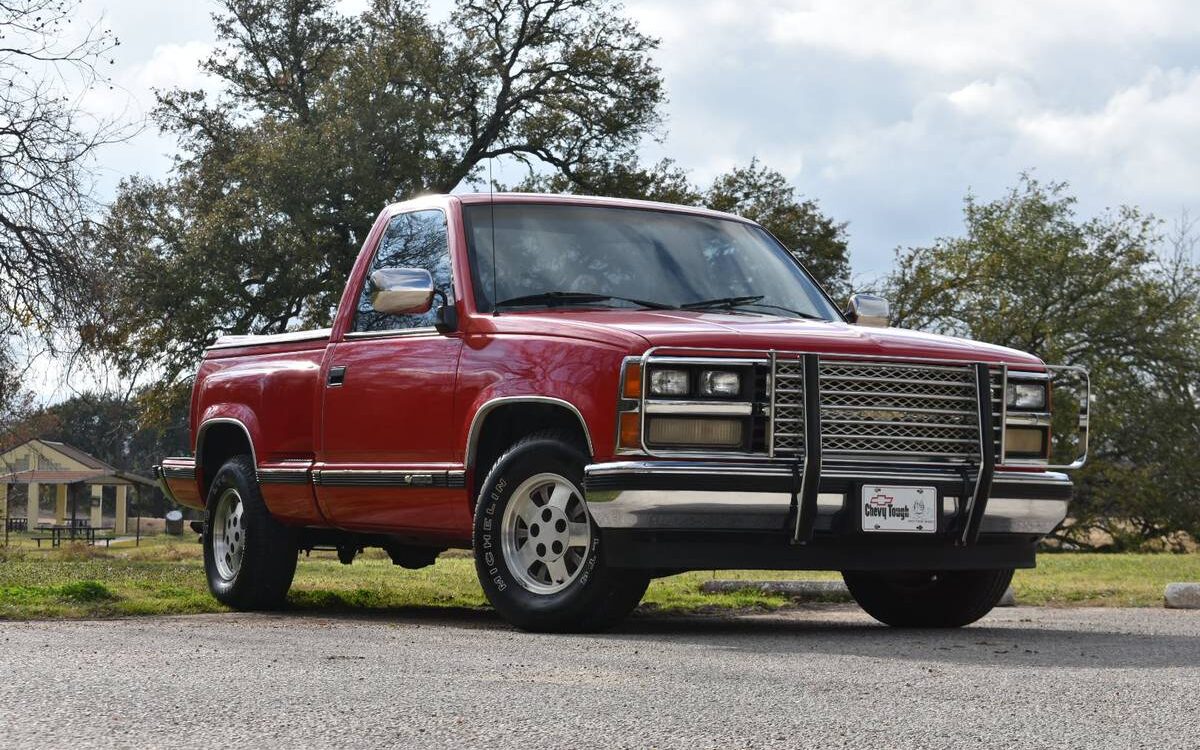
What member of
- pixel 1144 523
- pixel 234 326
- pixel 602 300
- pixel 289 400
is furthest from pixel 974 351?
pixel 1144 523

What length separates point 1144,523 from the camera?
124 feet

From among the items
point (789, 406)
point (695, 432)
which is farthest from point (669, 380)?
point (789, 406)

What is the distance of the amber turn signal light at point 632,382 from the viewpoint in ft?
23.3

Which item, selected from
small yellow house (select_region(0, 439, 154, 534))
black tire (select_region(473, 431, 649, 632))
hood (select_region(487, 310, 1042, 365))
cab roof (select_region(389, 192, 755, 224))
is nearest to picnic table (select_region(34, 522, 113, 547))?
small yellow house (select_region(0, 439, 154, 534))

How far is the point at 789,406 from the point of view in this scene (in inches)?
287

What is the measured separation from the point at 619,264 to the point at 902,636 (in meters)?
2.31

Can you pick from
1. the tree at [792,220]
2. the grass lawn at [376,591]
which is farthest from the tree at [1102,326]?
the grass lawn at [376,591]

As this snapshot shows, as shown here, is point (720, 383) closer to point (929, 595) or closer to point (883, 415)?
point (883, 415)

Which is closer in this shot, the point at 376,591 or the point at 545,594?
the point at 545,594

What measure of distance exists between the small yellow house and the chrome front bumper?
3906 cm

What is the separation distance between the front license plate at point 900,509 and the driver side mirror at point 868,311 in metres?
1.80

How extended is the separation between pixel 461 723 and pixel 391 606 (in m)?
5.72

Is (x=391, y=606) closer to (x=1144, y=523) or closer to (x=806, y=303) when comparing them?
(x=806, y=303)

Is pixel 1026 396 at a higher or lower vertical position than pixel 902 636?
higher
